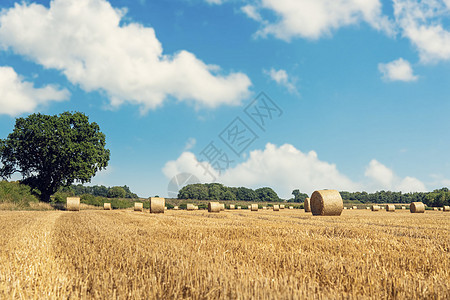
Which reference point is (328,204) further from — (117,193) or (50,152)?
(117,193)

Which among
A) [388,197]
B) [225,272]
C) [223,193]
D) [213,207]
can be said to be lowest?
[388,197]

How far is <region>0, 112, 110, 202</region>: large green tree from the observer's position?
33875mm

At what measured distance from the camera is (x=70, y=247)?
18.1 ft

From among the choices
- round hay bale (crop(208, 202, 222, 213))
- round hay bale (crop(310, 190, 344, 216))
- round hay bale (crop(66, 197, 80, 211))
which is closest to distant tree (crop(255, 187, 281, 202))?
round hay bale (crop(208, 202, 222, 213))

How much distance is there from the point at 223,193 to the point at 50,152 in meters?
101

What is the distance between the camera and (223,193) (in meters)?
132

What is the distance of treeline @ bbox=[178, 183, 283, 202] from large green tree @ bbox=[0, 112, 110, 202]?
274 feet

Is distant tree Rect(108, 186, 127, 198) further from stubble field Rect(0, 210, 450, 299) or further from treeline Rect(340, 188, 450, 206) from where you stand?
stubble field Rect(0, 210, 450, 299)

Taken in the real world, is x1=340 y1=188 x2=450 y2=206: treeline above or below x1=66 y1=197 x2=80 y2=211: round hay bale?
below

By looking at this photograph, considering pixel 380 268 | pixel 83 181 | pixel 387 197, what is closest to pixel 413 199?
pixel 387 197

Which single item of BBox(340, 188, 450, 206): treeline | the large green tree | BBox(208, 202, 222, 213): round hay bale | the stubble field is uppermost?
the large green tree

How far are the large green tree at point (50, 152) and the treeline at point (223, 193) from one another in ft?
274

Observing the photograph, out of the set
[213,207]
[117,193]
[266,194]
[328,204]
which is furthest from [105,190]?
[328,204]

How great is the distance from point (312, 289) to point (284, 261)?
1.38 metres
